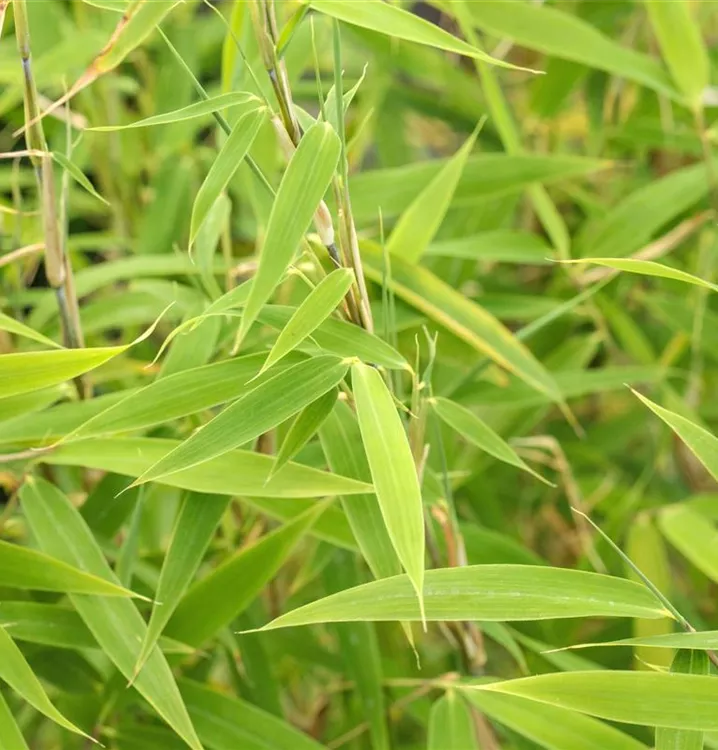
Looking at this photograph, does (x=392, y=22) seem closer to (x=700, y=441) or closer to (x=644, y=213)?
(x=700, y=441)

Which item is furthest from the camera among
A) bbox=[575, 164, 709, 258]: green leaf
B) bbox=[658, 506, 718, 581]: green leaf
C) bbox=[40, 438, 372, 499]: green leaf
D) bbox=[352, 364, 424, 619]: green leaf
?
bbox=[575, 164, 709, 258]: green leaf

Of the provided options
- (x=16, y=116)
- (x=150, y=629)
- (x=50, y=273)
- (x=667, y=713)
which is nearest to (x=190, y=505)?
(x=150, y=629)

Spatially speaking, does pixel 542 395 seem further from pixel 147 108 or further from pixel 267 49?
pixel 147 108

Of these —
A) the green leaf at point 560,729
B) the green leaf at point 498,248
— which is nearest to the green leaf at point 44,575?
the green leaf at point 560,729

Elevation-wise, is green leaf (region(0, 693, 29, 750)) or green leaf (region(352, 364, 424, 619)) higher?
green leaf (region(352, 364, 424, 619))

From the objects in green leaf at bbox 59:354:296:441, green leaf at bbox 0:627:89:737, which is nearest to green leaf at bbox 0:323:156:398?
green leaf at bbox 59:354:296:441

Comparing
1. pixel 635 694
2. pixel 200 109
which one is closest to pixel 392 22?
pixel 200 109

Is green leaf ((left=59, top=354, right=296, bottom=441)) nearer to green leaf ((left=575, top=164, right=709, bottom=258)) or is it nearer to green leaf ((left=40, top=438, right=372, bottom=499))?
green leaf ((left=40, top=438, right=372, bottom=499))
